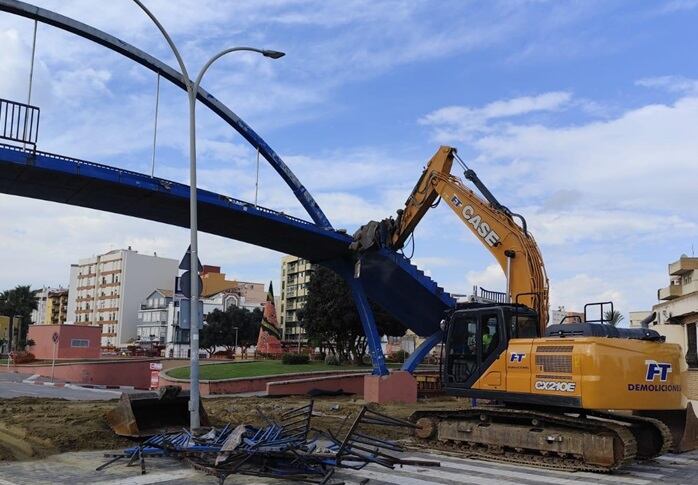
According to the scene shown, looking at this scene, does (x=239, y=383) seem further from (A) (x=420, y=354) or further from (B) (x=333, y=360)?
(B) (x=333, y=360)

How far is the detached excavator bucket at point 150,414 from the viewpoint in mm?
13672

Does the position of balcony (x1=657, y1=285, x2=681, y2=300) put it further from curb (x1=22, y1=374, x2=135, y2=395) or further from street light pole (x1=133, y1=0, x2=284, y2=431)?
street light pole (x1=133, y1=0, x2=284, y2=431)

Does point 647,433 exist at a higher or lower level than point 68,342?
lower

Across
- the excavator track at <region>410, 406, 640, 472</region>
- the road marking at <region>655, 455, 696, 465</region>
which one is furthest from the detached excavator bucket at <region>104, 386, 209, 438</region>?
the road marking at <region>655, 455, 696, 465</region>

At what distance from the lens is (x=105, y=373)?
148 ft

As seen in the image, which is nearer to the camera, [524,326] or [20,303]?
[524,326]

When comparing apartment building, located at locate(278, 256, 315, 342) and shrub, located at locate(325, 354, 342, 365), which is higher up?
apartment building, located at locate(278, 256, 315, 342)

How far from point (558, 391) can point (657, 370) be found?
200 cm

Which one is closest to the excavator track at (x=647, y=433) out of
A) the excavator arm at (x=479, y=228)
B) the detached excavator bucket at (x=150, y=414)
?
the excavator arm at (x=479, y=228)

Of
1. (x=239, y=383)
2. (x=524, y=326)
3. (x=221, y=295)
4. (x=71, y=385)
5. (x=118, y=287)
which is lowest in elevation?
(x=71, y=385)

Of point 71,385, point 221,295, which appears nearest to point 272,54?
point 71,385

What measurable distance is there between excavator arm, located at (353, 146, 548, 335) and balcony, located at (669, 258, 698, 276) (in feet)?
169

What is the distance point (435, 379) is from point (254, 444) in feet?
73.5

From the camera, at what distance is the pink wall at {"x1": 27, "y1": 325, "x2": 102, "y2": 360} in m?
54.5
